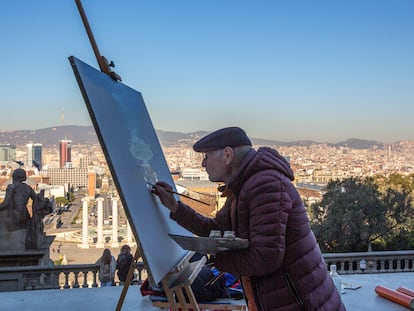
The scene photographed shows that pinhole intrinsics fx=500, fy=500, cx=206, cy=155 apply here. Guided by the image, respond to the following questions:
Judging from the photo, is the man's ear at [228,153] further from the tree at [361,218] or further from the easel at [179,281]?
the tree at [361,218]

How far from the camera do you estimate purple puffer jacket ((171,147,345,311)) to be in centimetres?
139

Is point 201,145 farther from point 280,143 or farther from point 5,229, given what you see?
point 280,143

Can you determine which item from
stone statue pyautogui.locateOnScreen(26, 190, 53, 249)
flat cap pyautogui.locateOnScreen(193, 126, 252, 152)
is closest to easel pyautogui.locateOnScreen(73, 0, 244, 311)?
flat cap pyautogui.locateOnScreen(193, 126, 252, 152)

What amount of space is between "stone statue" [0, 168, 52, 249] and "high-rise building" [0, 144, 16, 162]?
6.49 feet

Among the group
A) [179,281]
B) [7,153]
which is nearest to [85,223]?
[7,153]

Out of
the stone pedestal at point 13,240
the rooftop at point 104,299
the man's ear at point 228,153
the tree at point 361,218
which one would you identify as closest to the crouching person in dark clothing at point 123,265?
the rooftop at point 104,299

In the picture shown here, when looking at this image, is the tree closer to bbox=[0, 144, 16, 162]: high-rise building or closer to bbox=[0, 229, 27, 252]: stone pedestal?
bbox=[0, 229, 27, 252]: stone pedestal

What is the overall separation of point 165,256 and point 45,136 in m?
7.65

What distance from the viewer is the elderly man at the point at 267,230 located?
4.58ft

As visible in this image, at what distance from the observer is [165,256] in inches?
72.2

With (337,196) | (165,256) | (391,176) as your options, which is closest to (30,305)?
(165,256)

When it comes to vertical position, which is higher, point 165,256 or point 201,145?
point 201,145

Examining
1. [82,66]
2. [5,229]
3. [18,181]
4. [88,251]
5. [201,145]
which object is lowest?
[88,251]

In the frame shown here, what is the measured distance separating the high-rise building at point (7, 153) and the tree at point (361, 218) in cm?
449
